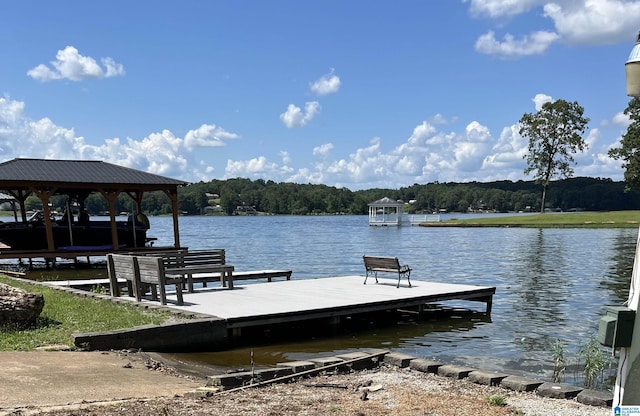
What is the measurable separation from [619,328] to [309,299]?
33.9 ft

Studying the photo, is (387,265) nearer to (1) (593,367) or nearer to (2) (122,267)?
(2) (122,267)

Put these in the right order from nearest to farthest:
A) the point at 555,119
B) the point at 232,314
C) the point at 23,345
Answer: the point at 23,345 < the point at 232,314 < the point at 555,119

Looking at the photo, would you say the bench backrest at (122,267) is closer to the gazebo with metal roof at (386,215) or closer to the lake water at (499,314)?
the lake water at (499,314)

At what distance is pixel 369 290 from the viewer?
564 inches

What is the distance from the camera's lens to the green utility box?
2.74 m

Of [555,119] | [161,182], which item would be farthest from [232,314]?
[555,119]

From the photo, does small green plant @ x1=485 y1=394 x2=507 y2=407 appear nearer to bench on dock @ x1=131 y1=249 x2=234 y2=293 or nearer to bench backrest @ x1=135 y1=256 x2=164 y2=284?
bench backrest @ x1=135 y1=256 x2=164 y2=284

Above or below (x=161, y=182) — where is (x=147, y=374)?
below

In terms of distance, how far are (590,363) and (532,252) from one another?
92.1 ft

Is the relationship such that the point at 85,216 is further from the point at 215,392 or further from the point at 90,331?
the point at 215,392

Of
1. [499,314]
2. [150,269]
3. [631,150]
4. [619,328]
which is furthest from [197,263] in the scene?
[631,150]

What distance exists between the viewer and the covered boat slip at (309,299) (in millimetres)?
11008

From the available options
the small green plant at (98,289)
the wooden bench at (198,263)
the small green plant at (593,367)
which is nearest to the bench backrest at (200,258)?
the wooden bench at (198,263)

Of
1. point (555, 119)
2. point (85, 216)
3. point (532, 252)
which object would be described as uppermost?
point (555, 119)
